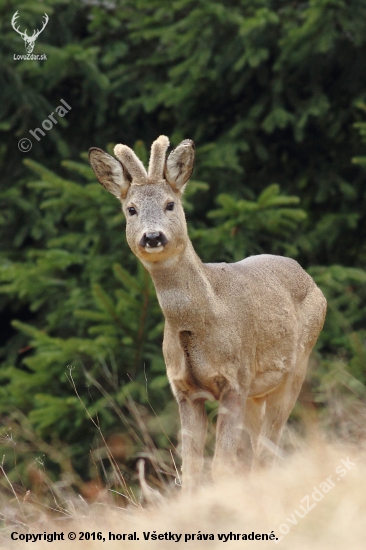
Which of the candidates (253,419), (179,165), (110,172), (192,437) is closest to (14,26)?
(110,172)

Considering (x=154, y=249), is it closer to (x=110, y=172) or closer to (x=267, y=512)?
(x=110, y=172)

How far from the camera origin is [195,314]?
19.0 ft

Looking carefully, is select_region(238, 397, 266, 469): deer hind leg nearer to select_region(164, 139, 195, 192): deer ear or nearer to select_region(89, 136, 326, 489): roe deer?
select_region(89, 136, 326, 489): roe deer

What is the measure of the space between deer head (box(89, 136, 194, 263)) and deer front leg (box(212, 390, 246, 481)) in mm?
937

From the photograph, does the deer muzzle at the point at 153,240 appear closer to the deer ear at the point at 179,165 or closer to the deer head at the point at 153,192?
the deer head at the point at 153,192

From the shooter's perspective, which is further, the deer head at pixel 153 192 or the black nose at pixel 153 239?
the deer head at pixel 153 192

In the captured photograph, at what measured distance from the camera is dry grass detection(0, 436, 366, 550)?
4395 mm

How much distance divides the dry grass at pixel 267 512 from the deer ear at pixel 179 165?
70.8 inches

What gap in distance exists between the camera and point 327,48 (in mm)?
11734

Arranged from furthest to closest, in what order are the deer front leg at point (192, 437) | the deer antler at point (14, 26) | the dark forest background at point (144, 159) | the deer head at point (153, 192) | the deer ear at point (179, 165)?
the deer antler at point (14, 26) → the dark forest background at point (144, 159) → the deer ear at point (179, 165) → the deer front leg at point (192, 437) → the deer head at point (153, 192)

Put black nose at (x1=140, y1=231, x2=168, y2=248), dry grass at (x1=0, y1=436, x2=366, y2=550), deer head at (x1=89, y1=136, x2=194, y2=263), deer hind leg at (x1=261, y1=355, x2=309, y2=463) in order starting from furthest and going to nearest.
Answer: deer hind leg at (x1=261, y1=355, x2=309, y2=463), deer head at (x1=89, y1=136, x2=194, y2=263), black nose at (x1=140, y1=231, x2=168, y2=248), dry grass at (x1=0, y1=436, x2=366, y2=550)

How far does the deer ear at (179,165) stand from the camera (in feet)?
→ 19.8

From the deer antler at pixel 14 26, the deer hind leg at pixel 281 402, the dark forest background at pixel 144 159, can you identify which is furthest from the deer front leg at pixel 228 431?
the deer antler at pixel 14 26

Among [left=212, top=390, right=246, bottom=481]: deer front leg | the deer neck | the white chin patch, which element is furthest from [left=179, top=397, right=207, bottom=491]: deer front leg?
the white chin patch
